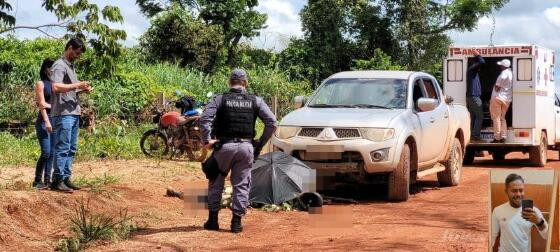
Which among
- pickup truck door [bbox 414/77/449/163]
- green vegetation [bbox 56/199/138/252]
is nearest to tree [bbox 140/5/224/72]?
pickup truck door [bbox 414/77/449/163]

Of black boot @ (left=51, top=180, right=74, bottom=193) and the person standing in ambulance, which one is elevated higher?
the person standing in ambulance

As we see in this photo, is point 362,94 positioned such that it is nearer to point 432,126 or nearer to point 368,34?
point 432,126

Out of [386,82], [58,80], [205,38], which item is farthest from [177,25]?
[58,80]

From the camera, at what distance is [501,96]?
1780 centimetres

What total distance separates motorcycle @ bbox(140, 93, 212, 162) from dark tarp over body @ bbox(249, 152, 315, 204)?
438 cm

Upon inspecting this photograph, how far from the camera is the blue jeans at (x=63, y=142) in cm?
965

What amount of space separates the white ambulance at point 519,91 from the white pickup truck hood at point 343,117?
22.5ft

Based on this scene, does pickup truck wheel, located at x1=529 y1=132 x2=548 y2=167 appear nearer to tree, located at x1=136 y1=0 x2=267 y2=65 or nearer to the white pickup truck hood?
the white pickup truck hood

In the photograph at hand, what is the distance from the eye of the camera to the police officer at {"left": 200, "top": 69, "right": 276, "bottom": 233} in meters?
8.67

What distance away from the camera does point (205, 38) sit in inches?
1344

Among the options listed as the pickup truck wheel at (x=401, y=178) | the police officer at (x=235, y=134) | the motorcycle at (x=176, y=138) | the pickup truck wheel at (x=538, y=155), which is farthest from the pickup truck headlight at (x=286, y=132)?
the pickup truck wheel at (x=538, y=155)

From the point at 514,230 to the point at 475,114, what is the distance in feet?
45.3

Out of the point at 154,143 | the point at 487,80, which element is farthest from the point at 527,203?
the point at 487,80

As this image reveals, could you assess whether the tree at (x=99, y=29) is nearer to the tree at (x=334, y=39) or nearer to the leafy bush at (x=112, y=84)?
the leafy bush at (x=112, y=84)
